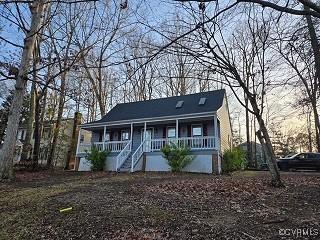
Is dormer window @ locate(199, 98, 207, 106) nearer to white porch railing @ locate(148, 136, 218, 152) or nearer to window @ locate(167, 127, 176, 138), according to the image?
window @ locate(167, 127, 176, 138)

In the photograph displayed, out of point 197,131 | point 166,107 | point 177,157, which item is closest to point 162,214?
point 177,157

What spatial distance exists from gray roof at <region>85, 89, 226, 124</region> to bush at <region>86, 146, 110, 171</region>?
3.60 metres

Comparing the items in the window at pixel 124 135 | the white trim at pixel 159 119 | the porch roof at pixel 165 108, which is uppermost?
the porch roof at pixel 165 108

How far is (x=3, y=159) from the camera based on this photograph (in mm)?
10758

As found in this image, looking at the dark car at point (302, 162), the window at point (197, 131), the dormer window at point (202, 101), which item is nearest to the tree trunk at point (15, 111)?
the window at point (197, 131)

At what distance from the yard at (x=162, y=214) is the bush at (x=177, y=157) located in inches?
327

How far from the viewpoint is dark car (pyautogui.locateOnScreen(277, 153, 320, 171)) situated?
18906 mm

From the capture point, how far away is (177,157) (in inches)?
655

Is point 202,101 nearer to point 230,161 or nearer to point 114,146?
point 230,161

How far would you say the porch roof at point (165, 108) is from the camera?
64.3ft

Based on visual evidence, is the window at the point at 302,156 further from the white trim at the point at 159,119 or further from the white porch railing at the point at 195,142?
the white trim at the point at 159,119

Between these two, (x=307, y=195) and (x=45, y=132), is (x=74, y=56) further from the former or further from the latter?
(x=45, y=132)

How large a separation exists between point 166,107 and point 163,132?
2335 mm

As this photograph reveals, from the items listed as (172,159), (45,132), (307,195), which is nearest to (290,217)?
(307,195)
